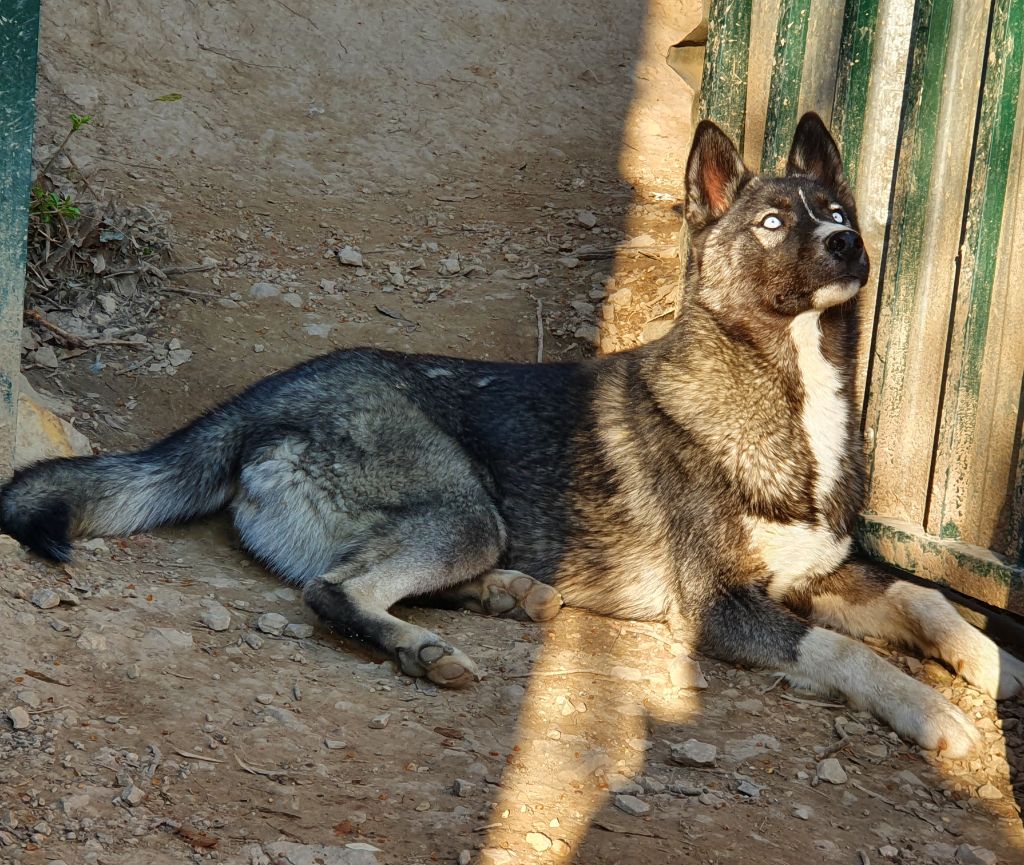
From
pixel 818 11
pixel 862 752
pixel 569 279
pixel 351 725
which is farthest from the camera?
pixel 569 279

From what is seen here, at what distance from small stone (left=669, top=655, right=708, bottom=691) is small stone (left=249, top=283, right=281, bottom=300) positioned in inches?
130

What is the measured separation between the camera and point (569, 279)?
256 inches

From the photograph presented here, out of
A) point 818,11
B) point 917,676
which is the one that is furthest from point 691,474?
point 818,11

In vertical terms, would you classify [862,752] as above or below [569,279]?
below

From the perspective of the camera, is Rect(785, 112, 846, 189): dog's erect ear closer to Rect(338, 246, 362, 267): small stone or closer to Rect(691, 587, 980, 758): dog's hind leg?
Rect(691, 587, 980, 758): dog's hind leg

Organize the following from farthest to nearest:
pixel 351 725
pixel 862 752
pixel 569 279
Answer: pixel 569 279, pixel 862 752, pixel 351 725

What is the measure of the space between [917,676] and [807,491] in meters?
0.75

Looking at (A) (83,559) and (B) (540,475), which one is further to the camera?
(B) (540,475)

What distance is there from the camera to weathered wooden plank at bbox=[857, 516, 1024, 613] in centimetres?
367

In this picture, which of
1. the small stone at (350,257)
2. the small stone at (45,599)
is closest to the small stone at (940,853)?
the small stone at (45,599)

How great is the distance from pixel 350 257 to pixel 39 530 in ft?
10.6

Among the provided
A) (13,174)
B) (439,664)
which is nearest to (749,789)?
(439,664)

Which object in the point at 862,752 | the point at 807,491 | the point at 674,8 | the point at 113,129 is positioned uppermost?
the point at 674,8

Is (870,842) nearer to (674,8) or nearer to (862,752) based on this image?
(862,752)
